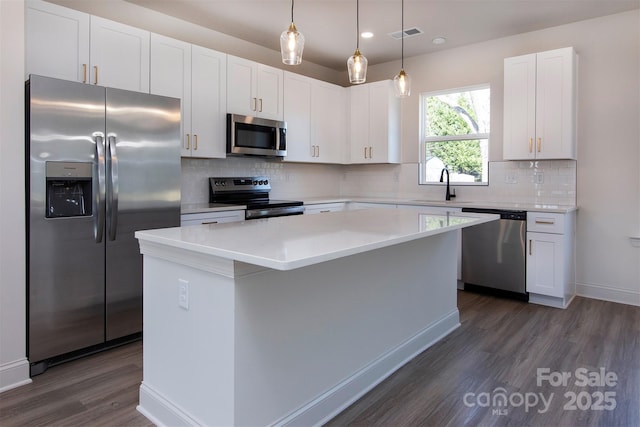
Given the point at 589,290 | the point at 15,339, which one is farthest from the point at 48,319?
the point at 589,290

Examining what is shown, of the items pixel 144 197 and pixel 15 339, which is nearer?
pixel 15 339

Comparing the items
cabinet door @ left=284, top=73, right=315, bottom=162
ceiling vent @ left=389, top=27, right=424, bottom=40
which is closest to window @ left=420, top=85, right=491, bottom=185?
ceiling vent @ left=389, top=27, right=424, bottom=40

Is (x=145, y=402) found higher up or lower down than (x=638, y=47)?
lower down

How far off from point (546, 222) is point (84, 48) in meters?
4.01

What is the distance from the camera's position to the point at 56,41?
2.76 meters

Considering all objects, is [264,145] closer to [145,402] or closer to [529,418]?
[145,402]

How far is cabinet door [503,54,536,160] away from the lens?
3996mm

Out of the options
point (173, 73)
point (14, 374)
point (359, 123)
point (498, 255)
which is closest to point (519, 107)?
point (498, 255)

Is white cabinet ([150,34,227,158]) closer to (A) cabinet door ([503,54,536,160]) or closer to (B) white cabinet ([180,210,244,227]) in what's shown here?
(B) white cabinet ([180,210,244,227])

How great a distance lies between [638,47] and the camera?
3693 mm

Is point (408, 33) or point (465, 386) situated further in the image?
point (408, 33)

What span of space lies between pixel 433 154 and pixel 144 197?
11.5 feet

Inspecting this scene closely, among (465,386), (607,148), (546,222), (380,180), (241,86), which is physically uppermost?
(241,86)

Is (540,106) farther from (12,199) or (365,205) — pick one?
(12,199)
